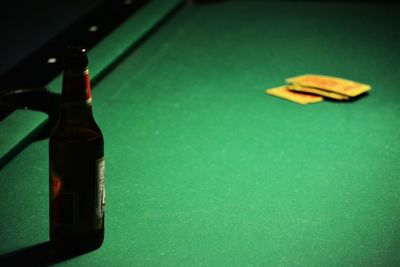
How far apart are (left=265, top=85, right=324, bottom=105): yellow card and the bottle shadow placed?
4.63 ft

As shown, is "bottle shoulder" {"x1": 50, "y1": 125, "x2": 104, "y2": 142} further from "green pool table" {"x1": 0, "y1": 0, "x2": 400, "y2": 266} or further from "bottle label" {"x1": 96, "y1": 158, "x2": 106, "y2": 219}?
"green pool table" {"x1": 0, "y1": 0, "x2": 400, "y2": 266}

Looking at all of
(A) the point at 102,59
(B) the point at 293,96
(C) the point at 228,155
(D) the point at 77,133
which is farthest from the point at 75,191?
(A) the point at 102,59

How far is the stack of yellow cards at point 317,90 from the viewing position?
268cm

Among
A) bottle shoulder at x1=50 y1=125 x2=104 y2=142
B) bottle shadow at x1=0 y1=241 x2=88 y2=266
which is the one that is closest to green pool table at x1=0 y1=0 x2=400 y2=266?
bottle shadow at x1=0 y1=241 x2=88 y2=266

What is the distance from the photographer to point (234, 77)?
9.77 ft

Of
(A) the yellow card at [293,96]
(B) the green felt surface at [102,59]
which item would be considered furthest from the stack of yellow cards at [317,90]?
(B) the green felt surface at [102,59]

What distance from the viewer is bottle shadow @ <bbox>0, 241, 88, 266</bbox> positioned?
142 cm

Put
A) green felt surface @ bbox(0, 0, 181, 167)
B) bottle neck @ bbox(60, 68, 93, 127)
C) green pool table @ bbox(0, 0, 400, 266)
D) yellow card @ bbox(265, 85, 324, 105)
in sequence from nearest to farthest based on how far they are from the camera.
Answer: bottle neck @ bbox(60, 68, 93, 127)
green pool table @ bbox(0, 0, 400, 266)
green felt surface @ bbox(0, 0, 181, 167)
yellow card @ bbox(265, 85, 324, 105)

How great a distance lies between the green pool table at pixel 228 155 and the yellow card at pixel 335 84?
5cm

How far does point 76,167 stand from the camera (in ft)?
4.63

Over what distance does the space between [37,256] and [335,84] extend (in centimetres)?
162

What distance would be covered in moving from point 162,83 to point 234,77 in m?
0.32

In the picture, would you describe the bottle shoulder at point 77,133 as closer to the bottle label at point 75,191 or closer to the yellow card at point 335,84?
the bottle label at point 75,191

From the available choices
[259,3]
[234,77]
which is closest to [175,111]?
[234,77]
